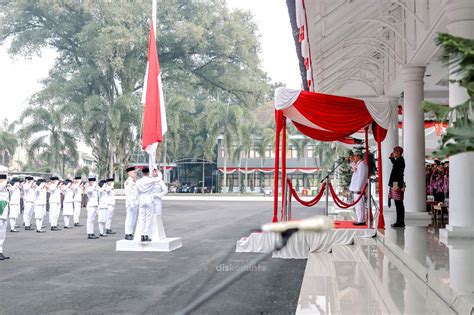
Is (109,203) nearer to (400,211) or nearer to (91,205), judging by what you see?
(91,205)

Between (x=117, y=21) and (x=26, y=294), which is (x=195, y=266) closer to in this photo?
(x=26, y=294)

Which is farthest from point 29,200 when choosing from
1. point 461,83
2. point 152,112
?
point 461,83

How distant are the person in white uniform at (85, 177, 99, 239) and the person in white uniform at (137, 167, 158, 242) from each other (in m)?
2.79

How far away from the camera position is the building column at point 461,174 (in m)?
7.37

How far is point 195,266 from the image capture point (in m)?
8.16

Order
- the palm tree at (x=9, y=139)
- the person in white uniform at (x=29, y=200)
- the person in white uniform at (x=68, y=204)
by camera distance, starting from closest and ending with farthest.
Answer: the person in white uniform at (x=29, y=200) → the person in white uniform at (x=68, y=204) → the palm tree at (x=9, y=139)

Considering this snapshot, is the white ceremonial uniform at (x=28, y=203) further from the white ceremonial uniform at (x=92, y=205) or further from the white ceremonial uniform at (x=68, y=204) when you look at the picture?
the white ceremonial uniform at (x=92, y=205)

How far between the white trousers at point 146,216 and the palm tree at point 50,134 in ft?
89.4

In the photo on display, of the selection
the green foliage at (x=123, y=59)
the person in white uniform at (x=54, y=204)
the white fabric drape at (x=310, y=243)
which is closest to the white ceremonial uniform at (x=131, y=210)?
the person in white uniform at (x=54, y=204)

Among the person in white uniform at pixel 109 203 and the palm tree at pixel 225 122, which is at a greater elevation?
the palm tree at pixel 225 122

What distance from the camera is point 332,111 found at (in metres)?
9.48

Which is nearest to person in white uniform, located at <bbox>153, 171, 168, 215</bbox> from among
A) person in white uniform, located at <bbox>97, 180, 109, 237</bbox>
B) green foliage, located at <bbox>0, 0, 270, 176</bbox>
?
person in white uniform, located at <bbox>97, 180, 109, 237</bbox>

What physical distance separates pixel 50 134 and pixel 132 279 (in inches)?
1287

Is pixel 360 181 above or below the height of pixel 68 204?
above
